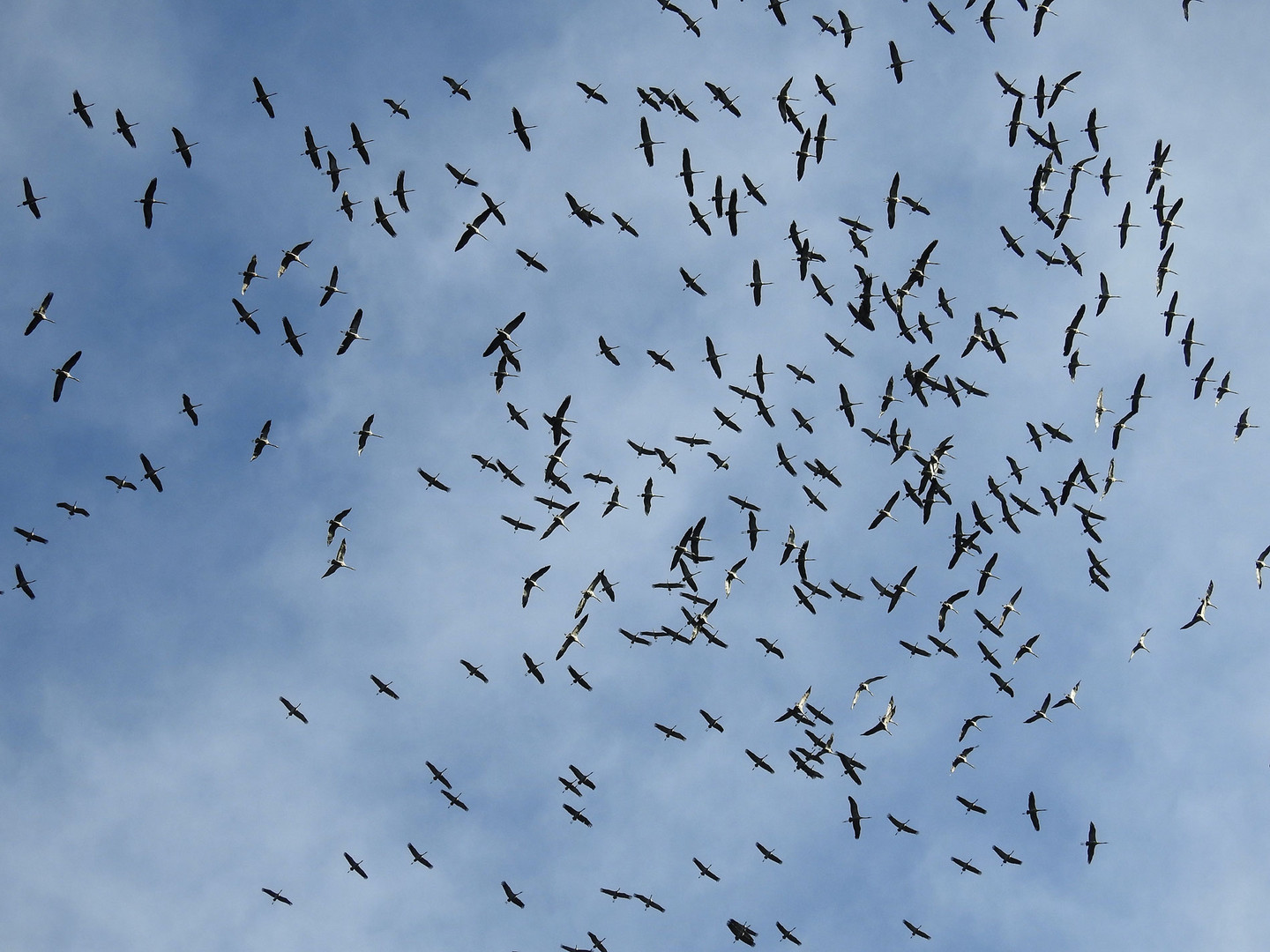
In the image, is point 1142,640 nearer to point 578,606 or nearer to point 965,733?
point 965,733

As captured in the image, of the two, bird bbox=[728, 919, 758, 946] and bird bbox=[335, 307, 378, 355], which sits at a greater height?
bird bbox=[335, 307, 378, 355]

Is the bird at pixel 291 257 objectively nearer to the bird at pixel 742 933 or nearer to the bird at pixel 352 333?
the bird at pixel 352 333

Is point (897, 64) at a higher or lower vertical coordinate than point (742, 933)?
higher

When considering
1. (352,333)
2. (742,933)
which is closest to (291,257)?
(352,333)

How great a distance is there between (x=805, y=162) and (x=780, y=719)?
35.6 meters

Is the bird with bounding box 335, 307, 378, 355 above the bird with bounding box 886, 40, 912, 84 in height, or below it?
below

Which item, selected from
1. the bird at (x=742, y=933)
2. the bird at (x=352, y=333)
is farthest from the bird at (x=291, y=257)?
the bird at (x=742, y=933)

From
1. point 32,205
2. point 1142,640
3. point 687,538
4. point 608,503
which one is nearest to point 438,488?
point 608,503

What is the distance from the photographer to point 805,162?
8100 cm

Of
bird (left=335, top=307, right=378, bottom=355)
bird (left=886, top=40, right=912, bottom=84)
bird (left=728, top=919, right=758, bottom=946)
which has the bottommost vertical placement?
bird (left=728, top=919, right=758, bottom=946)

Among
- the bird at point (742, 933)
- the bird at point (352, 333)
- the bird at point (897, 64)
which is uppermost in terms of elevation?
the bird at point (897, 64)

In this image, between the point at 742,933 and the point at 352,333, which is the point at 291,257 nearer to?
the point at 352,333

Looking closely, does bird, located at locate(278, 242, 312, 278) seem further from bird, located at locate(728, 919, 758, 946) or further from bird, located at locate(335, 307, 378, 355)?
bird, located at locate(728, 919, 758, 946)

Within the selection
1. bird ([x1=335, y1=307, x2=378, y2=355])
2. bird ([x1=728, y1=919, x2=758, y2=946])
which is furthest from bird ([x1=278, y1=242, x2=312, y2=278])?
bird ([x1=728, y1=919, x2=758, y2=946])
